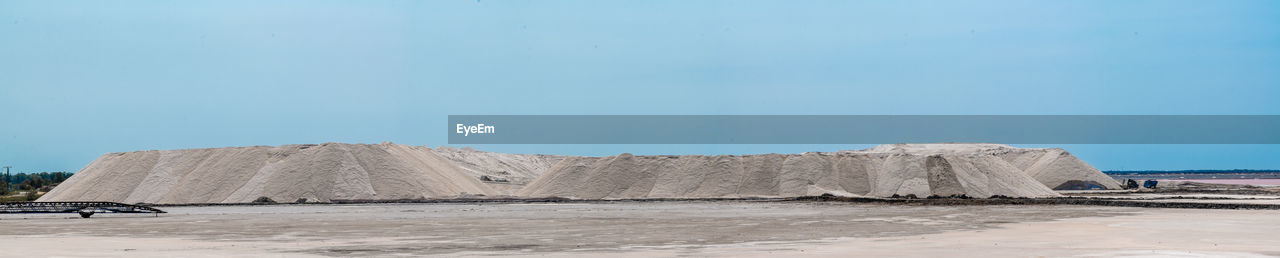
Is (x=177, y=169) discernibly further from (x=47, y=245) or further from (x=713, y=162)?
(x=47, y=245)

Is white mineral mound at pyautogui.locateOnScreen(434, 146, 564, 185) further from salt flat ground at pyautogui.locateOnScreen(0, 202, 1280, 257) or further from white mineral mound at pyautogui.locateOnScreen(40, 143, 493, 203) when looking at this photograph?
salt flat ground at pyautogui.locateOnScreen(0, 202, 1280, 257)

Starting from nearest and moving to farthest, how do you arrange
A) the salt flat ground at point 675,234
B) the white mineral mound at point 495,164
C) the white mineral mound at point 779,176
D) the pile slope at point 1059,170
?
the salt flat ground at point 675,234 < the white mineral mound at point 779,176 < the pile slope at point 1059,170 < the white mineral mound at point 495,164

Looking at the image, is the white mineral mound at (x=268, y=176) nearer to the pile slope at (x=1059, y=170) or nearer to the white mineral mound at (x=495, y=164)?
the white mineral mound at (x=495, y=164)

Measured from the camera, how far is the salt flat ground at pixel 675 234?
20.7 meters

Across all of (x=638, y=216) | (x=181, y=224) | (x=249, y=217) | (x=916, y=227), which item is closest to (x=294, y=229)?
(x=181, y=224)

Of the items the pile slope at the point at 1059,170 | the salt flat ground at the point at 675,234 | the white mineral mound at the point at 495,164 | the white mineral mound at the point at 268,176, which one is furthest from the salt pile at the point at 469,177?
the white mineral mound at the point at 495,164

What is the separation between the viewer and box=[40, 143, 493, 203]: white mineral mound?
189 feet

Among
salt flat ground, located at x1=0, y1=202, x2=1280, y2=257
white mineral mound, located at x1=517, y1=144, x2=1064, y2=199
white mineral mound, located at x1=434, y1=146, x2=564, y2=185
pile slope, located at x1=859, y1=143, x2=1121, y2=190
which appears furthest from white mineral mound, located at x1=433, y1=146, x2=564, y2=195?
salt flat ground, located at x1=0, y1=202, x2=1280, y2=257

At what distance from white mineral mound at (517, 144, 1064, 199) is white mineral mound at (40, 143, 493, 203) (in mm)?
6361

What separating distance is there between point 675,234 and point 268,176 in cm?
3920

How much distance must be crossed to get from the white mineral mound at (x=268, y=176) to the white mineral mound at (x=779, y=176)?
6.36 m

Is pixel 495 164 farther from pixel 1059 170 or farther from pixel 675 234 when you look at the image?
pixel 675 234

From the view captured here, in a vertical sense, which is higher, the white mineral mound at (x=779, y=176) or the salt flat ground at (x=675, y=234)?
the white mineral mound at (x=779, y=176)

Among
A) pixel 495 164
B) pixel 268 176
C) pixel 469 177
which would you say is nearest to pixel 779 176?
pixel 469 177
